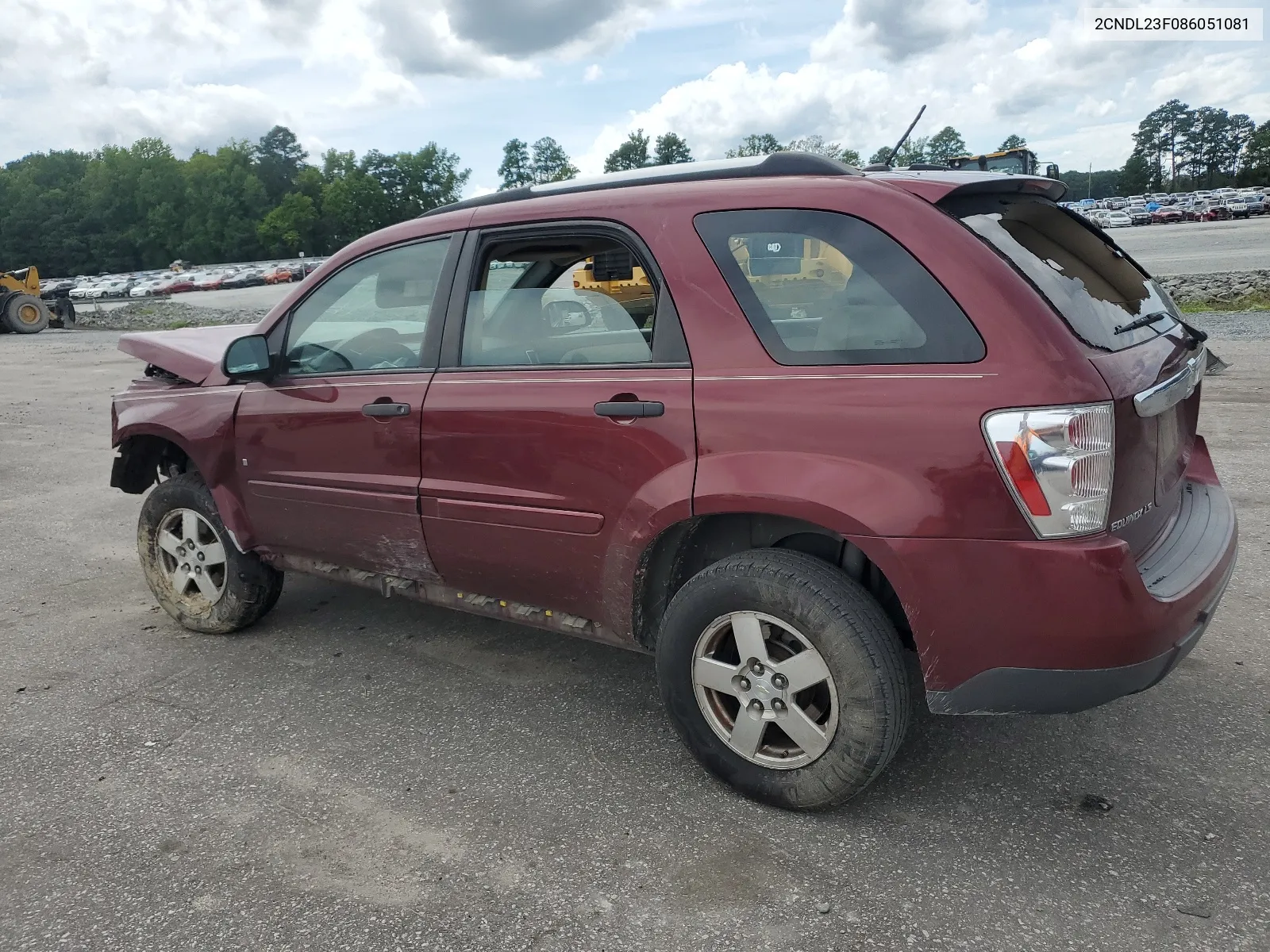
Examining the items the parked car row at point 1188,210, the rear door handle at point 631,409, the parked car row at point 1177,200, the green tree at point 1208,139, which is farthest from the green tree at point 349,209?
the rear door handle at point 631,409

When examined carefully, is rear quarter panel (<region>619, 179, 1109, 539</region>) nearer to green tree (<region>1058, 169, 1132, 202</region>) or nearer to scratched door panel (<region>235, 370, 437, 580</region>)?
scratched door panel (<region>235, 370, 437, 580</region>)

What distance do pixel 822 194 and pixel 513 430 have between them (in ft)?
4.00

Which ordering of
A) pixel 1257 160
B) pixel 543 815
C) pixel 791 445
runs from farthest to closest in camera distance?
pixel 1257 160, pixel 543 815, pixel 791 445

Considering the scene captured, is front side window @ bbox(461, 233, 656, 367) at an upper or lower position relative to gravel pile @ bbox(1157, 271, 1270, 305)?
upper

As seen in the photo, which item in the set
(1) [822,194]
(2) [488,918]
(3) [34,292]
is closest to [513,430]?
(1) [822,194]

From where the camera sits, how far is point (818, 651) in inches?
106

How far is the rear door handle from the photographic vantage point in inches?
115

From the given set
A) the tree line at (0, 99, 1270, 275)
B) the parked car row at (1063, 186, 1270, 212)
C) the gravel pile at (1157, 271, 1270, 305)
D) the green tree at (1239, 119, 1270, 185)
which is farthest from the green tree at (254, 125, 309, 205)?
the gravel pile at (1157, 271, 1270, 305)

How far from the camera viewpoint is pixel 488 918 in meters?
2.49

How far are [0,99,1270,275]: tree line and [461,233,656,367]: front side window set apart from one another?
102870 millimetres

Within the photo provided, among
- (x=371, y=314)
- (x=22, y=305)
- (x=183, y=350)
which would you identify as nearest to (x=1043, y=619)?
(x=371, y=314)

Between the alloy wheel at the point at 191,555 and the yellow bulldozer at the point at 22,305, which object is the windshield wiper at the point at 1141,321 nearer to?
the alloy wheel at the point at 191,555

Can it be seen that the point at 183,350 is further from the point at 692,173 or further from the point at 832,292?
the point at 832,292

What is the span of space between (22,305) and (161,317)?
3.96 m
